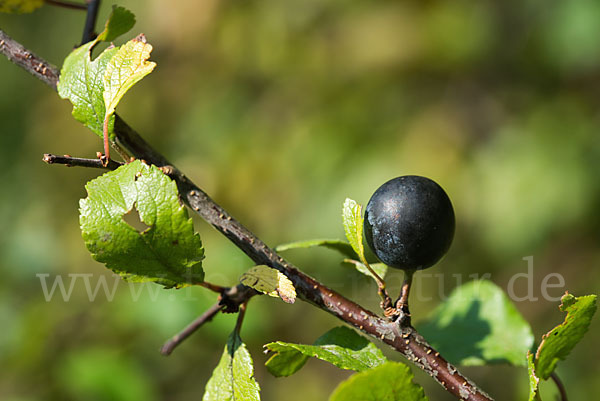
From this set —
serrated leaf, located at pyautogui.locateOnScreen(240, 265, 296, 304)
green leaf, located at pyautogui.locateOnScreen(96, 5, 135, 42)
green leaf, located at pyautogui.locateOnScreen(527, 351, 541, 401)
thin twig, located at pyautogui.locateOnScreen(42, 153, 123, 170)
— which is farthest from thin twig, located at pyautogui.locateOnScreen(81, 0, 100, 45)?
green leaf, located at pyautogui.locateOnScreen(527, 351, 541, 401)

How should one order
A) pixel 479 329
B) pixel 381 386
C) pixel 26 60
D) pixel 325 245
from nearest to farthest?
pixel 381 386 → pixel 26 60 → pixel 325 245 → pixel 479 329

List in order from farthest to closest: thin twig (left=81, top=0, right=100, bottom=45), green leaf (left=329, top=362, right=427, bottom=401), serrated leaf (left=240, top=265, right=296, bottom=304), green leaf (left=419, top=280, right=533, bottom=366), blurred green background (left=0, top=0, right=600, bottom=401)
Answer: blurred green background (left=0, top=0, right=600, bottom=401), green leaf (left=419, top=280, right=533, bottom=366), thin twig (left=81, top=0, right=100, bottom=45), serrated leaf (left=240, top=265, right=296, bottom=304), green leaf (left=329, top=362, right=427, bottom=401)

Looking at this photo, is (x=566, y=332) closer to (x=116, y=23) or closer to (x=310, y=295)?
(x=310, y=295)

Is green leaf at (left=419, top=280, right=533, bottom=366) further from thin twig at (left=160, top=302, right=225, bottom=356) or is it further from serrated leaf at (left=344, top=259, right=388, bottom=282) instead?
thin twig at (left=160, top=302, right=225, bottom=356)

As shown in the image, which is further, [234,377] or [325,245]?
[325,245]

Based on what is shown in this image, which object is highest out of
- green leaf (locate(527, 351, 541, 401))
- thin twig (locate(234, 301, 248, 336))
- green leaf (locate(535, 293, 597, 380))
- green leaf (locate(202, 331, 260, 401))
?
green leaf (locate(535, 293, 597, 380))

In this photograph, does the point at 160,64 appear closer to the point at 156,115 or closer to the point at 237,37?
the point at 156,115

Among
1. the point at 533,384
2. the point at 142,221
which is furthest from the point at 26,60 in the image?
the point at 533,384
